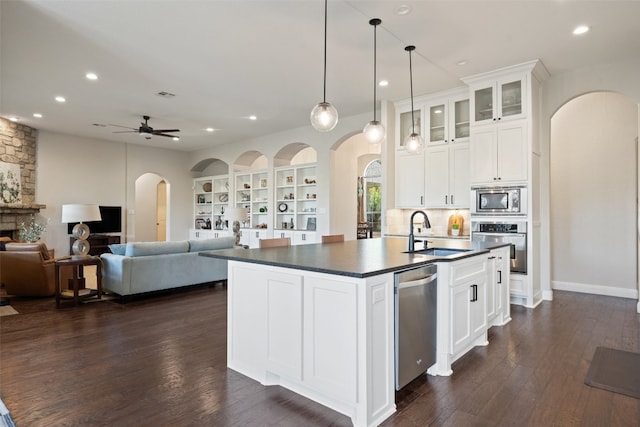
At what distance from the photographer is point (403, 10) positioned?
11.3ft

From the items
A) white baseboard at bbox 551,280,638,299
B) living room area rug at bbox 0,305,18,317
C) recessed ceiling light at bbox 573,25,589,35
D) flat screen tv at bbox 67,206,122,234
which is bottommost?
living room area rug at bbox 0,305,18,317

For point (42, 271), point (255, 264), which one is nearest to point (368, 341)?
point (255, 264)

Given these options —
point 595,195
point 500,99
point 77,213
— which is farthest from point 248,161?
point 595,195

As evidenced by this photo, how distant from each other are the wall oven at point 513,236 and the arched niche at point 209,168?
8.18 meters

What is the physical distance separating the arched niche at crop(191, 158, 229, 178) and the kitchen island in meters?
8.91

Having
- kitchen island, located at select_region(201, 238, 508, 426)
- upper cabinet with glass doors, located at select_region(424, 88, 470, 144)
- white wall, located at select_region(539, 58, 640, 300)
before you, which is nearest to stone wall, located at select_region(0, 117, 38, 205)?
kitchen island, located at select_region(201, 238, 508, 426)

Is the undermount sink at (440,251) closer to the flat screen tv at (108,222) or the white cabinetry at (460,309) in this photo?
the white cabinetry at (460,309)

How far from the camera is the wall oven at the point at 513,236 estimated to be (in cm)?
483

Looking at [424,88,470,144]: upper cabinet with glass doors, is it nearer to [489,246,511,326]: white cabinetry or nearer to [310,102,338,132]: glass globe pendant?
[489,246,511,326]: white cabinetry

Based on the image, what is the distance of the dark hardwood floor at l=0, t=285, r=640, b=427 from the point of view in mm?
2186

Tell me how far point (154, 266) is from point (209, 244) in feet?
3.05

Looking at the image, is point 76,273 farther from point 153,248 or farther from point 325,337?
point 325,337

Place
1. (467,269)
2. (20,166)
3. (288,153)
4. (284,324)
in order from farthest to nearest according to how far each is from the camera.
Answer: (288,153)
(20,166)
(467,269)
(284,324)

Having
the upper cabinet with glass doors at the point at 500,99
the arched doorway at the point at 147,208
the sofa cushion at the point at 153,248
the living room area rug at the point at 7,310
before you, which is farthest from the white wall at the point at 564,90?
the arched doorway at the point at 147,208
